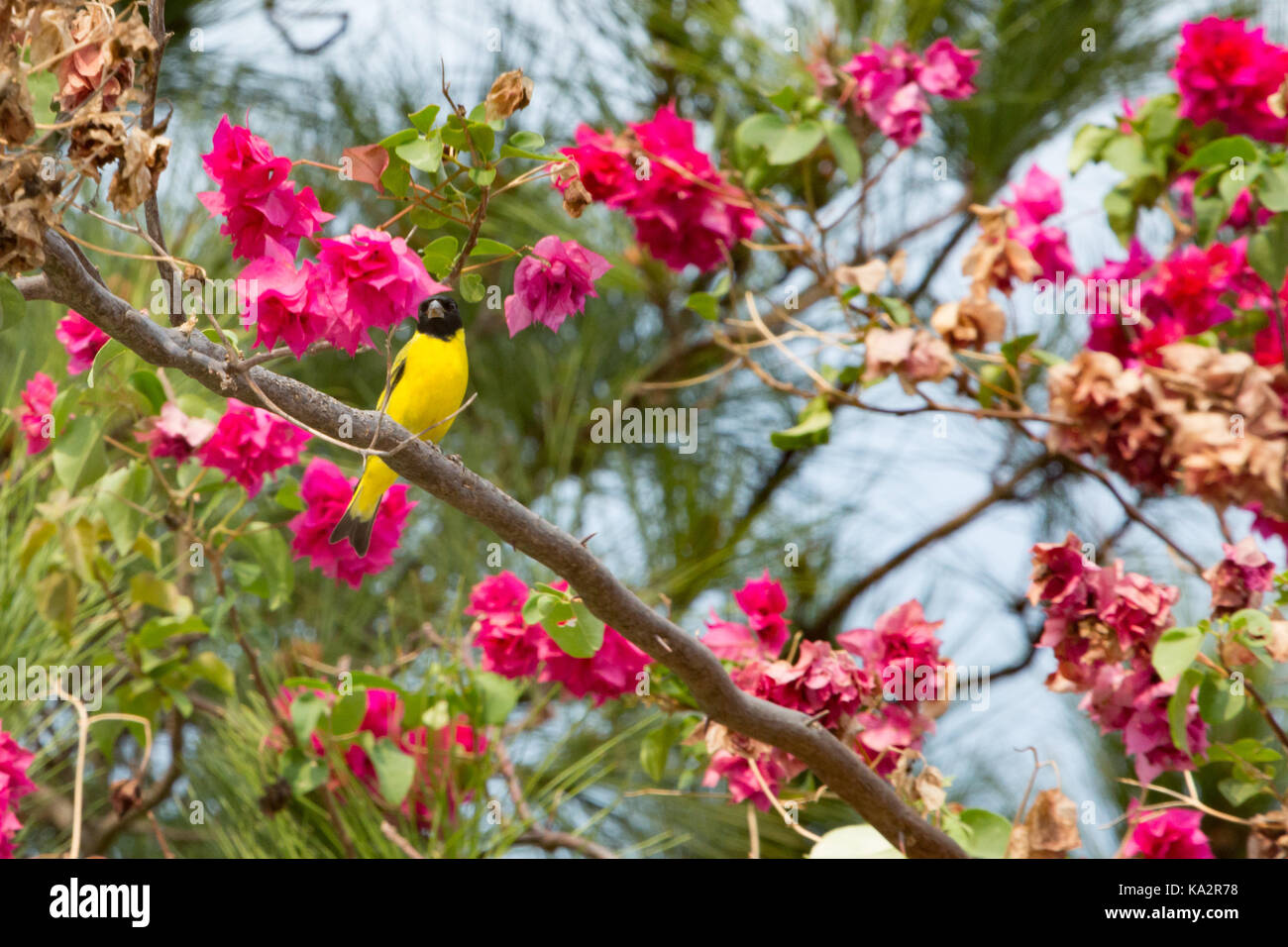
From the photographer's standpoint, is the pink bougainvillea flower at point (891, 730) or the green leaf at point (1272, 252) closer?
the pink bougainvillea flower at point (891, 730)

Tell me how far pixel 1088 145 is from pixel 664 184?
1.47 feet

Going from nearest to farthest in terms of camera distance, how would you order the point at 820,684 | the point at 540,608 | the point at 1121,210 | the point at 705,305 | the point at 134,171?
the point at 134,171
the point at 540,608
the point at 820,684
the point at 705,305
the point at 1121,210

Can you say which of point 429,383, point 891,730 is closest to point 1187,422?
point 891,730

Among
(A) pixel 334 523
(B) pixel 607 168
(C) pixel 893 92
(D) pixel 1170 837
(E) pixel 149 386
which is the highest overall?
(C) pixel 893 92

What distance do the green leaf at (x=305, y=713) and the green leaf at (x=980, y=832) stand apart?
55 centimetres

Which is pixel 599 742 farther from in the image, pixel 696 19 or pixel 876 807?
pixel 696 19

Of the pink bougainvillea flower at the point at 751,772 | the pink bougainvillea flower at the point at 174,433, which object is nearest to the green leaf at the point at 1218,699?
the pink bougainvillea flower at the point at 751,772

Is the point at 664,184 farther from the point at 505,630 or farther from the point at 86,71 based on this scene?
the point at 86,71

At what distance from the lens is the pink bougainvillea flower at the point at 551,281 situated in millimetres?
753

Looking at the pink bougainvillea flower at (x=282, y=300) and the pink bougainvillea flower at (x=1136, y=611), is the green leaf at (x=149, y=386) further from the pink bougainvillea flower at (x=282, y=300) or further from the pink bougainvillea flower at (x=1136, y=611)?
the pink bougainvillea flower at (x=1136, y=611)

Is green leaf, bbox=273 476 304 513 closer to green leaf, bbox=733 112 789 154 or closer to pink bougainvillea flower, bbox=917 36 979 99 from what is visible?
green leaf, bbox=733 112 789 154

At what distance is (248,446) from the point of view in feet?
3.45

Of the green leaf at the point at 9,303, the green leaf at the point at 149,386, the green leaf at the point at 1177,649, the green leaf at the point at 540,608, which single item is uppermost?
the green leaf at the point at 149,386
